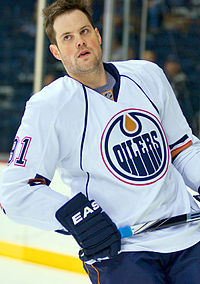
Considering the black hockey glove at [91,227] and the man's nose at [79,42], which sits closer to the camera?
the black hockey glove at [91,227]

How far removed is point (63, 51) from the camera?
4.18ft

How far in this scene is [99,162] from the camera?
3.79 ft

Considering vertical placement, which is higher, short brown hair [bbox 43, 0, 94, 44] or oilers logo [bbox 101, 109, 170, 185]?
short brown hair [bbox 43, 0, 94, 44]

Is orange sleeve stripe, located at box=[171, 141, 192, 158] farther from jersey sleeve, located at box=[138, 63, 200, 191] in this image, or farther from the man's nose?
the man's nose

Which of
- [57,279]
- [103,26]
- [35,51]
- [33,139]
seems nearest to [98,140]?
[33,139]

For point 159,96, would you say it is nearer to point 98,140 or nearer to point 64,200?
point 98,140

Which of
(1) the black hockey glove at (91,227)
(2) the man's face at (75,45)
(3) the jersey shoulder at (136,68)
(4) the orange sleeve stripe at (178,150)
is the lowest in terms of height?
(1) the black hockey glove at (91,227)

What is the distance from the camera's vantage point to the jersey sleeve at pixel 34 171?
1110mm

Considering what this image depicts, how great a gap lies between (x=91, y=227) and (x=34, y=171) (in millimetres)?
180

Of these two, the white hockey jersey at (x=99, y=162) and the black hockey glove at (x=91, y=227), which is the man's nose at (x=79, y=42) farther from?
the black hockey glove at (x=91, y=227)

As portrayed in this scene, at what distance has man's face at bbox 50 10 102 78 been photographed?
1247 mm

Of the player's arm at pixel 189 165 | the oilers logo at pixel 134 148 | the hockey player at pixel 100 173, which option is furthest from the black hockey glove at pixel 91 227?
the player's arm at pixel 189 165

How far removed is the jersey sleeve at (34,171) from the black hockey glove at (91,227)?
0.04 metres

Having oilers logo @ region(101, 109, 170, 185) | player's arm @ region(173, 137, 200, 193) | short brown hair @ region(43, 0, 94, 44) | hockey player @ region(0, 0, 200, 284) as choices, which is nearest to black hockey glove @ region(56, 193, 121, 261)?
hockey player @ region(0, 0, 200, 284)
